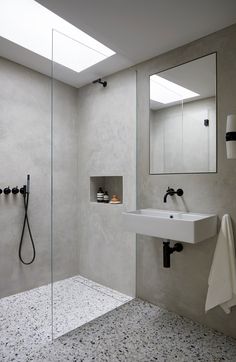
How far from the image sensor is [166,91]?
7.78ft

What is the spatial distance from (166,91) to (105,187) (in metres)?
1.27

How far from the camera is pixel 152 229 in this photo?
2.00 metres

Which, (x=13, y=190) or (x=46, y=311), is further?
(x=13, y=190)

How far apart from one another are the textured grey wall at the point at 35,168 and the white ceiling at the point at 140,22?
13.2 inches

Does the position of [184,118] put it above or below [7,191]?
above

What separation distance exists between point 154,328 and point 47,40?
2.82 meters

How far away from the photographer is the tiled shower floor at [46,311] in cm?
188

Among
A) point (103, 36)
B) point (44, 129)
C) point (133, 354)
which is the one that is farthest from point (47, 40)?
point (133, 354)

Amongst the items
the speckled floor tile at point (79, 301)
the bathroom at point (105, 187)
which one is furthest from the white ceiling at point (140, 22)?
the speckled floor tile at point (79, 301)

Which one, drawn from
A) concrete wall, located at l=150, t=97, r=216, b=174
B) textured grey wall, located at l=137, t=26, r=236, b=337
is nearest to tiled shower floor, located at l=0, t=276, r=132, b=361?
textured grey wall, located at l=137, t=26, r=236, b=337

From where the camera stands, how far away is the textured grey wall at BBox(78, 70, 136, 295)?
8.54 feet

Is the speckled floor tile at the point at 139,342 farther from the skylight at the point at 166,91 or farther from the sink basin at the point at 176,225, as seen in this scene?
the skylight at the point at 166,91

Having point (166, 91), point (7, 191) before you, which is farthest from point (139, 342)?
point (166, 91)

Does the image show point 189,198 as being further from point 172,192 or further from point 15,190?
point 15,190
